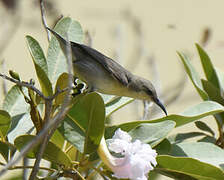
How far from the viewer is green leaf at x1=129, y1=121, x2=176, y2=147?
6.35ft

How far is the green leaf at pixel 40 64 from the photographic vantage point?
2.11 metres

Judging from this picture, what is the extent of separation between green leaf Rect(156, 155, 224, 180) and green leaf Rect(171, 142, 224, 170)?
0.44 ft

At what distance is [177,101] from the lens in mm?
3135

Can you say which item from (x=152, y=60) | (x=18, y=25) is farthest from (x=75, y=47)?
(x=152, y=60)

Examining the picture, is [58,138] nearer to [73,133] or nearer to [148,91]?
[73,133]

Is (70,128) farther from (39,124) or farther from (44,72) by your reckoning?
(44,72)

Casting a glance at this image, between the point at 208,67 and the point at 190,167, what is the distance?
1030 millimetres

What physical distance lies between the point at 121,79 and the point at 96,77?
0.23 metres

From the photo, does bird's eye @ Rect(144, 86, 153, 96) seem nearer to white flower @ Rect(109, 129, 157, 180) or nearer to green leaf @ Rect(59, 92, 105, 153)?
green leaf @ Rect(59, 92, 105, 153)

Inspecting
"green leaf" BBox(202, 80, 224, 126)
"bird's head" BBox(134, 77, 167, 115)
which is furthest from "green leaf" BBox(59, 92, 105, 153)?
"bird's head" BBox(134, 77, 167, 115)

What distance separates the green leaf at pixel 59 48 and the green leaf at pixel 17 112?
186 millimetres

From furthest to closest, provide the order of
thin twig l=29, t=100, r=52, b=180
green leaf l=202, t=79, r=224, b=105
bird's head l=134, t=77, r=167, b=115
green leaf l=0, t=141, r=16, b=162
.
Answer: bird's head l=134, t=77, r=167, b=115 < green leaf l=202, t=79, r=224, b=105 < green leaf l=0, t=141, r=16, b=162 < thin twig l=29, t=100, r=52, b=180

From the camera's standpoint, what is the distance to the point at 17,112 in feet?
7.83

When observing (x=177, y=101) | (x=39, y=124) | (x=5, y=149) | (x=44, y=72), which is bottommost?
(x=177, y=101)
